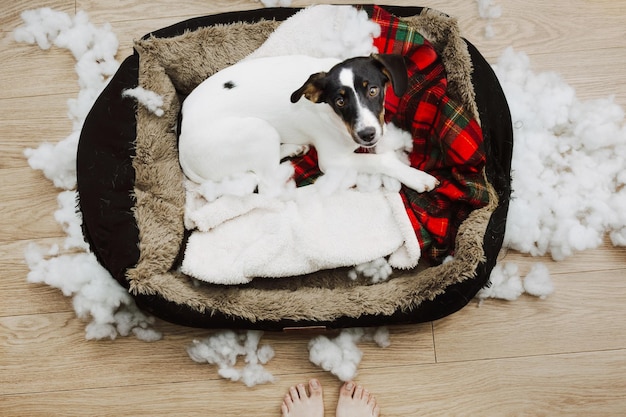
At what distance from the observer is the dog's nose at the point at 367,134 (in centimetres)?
211

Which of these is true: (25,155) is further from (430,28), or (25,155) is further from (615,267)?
(615,267)

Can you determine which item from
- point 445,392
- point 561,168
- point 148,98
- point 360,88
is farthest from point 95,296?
point 561,168

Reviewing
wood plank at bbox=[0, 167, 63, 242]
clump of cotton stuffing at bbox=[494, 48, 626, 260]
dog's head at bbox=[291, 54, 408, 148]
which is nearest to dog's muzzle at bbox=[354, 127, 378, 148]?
dog's head at bbox=[291, 54, 408, 148]

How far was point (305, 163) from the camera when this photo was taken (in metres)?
2.62

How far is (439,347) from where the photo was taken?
8.11 feet

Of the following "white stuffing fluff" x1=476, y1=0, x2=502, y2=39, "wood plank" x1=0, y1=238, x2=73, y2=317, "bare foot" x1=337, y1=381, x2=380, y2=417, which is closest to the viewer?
"bare foot" x1=337, y1=381, x2=380, y2=417

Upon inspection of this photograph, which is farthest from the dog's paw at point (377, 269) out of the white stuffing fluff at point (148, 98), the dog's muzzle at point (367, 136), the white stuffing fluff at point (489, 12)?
the white stuffing fluff at point (489, 12)

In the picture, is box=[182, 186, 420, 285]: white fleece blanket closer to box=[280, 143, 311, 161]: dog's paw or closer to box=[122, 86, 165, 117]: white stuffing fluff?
box=[280, 143, 311, 161]: dog's paw

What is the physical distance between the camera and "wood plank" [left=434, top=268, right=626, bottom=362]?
8.09 ft

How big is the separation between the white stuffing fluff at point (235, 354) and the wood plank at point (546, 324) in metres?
0.72

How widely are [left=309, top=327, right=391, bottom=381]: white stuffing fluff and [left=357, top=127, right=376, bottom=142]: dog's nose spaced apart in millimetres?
811

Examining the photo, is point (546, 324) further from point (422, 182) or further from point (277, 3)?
point (277, 3)

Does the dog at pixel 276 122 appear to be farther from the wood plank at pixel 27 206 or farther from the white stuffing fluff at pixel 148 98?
the wood plank at pixel 27 206

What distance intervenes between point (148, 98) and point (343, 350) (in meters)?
1.32
